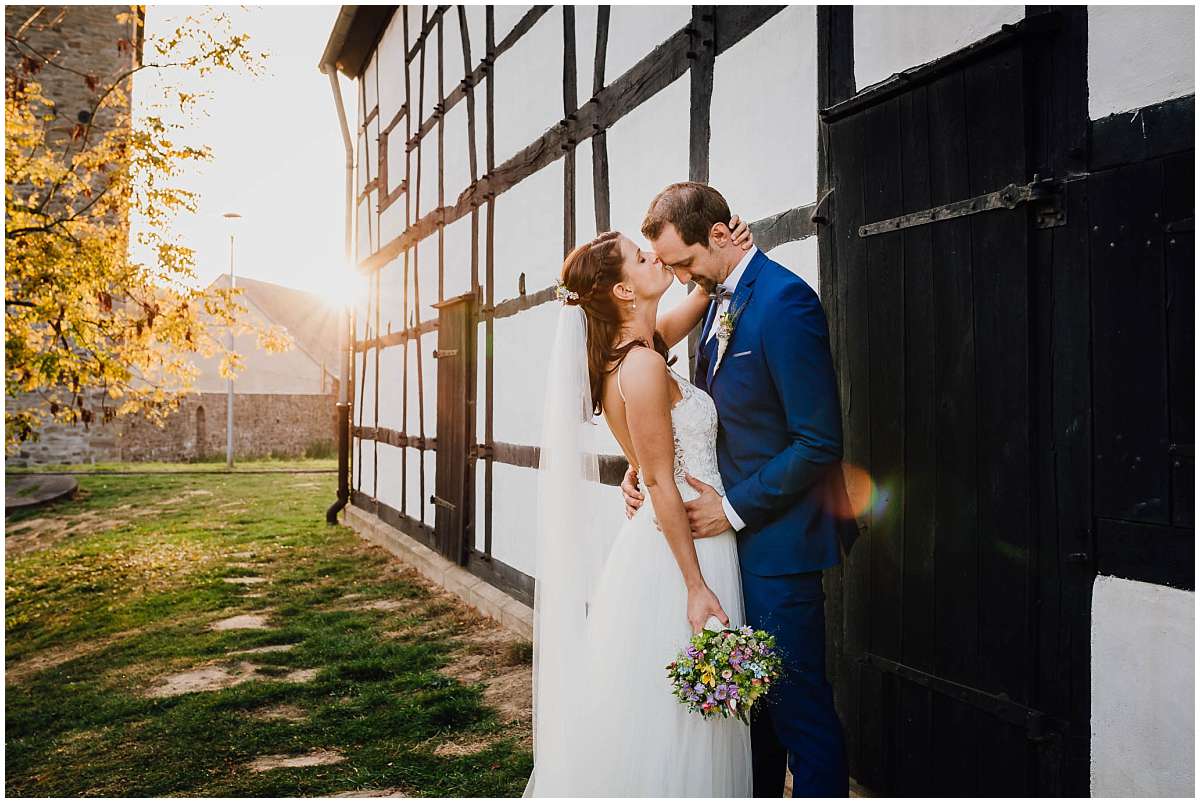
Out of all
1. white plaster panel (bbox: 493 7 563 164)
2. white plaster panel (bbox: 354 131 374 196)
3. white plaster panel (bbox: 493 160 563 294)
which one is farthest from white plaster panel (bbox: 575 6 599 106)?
white plaster panel (bbox: 354 131 374 196)

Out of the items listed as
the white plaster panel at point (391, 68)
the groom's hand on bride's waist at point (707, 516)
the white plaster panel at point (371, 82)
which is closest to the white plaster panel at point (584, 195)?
the groom's hand on bride's waist at point (707, 516)

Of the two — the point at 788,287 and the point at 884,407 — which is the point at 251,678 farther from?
the point at 788,287

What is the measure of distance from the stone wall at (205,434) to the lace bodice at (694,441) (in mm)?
20494

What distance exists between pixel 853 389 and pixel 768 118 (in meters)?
1.25

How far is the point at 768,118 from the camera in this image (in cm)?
337

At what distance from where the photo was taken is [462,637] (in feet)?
18.3

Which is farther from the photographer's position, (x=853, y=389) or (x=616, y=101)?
(x=616, y=101)

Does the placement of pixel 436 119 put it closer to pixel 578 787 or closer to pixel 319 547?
pixel 319 547

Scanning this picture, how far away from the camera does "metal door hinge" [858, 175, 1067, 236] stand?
7.36 ft

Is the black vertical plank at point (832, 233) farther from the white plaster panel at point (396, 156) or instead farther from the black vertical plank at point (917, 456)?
the white plaster panel at point (396, 156)

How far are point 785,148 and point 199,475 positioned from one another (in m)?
18.1

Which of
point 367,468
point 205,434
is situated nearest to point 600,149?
point 367,468

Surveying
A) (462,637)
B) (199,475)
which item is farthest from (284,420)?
(462,637)

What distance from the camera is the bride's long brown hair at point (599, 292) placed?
2.47 metres
